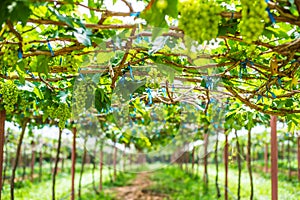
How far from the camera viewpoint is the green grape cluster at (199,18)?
175 centimetres

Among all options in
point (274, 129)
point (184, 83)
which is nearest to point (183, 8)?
point (184, 83)

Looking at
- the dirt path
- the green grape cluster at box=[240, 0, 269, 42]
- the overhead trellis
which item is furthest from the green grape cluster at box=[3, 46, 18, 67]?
the dirt path

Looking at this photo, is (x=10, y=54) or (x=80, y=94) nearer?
(x=10, y=54)

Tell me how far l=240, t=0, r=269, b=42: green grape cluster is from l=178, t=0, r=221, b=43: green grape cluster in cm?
12

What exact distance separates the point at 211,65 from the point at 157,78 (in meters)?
0.75

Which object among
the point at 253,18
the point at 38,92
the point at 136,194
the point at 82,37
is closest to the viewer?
the point at 253,18

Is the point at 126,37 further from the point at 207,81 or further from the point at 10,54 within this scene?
the point at 207,81

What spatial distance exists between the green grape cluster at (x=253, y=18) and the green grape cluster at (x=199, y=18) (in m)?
0.12

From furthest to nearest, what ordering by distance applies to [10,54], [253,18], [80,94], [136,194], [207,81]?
1. [136,194]
2. [80,94]
3. [207,81]
4. [10,54]
5. [253,18]

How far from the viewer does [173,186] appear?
1238 cm

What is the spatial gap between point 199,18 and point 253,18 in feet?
0.72

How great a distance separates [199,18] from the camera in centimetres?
177

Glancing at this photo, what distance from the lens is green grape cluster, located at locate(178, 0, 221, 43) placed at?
175cm

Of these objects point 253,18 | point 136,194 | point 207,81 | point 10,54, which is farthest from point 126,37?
point 136,194
